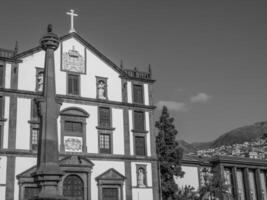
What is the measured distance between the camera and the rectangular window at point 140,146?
35.1m

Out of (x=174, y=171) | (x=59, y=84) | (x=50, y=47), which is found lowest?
(x=174, y=171)

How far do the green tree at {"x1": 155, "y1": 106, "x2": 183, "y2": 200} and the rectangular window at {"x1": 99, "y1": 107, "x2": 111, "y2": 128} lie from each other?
5.82m

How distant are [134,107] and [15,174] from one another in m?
11.1

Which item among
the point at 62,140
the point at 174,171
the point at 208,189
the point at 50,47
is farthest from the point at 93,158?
the point at 50,47

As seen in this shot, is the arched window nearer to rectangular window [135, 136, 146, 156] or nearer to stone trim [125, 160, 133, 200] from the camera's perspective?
stone trim [125, 160, 133, 200]

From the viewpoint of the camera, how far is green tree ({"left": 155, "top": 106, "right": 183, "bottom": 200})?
36.7 meters

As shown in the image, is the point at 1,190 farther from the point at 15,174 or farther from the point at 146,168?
the point at 146,168

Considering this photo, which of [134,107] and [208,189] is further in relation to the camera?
[208,189]

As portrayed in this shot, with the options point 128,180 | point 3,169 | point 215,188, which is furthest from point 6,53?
point 215,188

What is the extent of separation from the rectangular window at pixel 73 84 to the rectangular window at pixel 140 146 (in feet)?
20.2

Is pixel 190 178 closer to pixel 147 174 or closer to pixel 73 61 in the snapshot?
pixel 147 174

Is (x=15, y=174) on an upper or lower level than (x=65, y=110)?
lower

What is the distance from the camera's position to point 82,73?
34.6m

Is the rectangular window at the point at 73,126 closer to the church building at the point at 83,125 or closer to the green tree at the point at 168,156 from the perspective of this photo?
the church building at the point at 83,125
